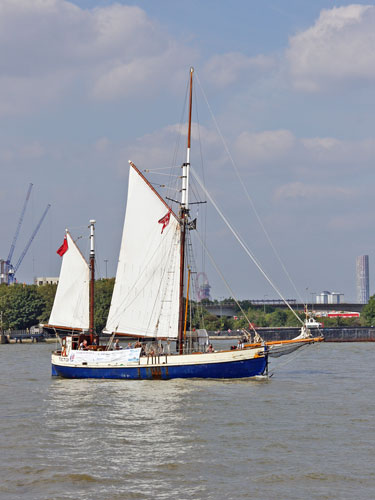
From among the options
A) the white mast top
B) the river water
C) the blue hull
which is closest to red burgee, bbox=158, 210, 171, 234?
the white mast top

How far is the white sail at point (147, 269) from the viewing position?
215 ft

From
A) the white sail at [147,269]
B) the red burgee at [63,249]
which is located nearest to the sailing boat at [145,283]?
the white sail at [147,269]

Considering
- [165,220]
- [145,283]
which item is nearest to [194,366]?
[145,283]

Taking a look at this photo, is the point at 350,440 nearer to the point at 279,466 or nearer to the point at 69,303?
the point at 279,466

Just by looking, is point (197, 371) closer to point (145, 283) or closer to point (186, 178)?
point (145, 283)

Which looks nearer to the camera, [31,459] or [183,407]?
[31,459]

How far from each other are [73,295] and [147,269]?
1104cm

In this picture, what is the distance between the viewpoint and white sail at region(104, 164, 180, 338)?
65.6m

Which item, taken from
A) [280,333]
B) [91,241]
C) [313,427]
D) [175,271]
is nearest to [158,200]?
[175,271]

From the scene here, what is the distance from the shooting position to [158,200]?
6594 centimetres

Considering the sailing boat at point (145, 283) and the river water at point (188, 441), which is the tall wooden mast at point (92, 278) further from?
the river water at point (188, 441)

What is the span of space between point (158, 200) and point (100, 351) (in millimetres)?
13379

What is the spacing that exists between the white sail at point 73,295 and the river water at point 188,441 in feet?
46.2

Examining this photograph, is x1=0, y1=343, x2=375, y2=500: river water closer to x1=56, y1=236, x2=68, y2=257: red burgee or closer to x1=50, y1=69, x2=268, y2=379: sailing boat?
x1=50, y1=69, x2=268, y2=379: sailing boat
